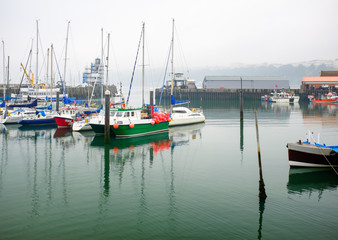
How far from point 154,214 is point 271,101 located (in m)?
87.5

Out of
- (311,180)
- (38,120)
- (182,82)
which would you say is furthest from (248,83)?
(311,180)

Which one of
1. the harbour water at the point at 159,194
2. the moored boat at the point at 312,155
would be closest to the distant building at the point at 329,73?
the harbour water at the point at 159,194

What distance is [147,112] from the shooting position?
34.8 metres

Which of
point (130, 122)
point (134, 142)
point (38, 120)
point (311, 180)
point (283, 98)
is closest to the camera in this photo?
point (311, 180)

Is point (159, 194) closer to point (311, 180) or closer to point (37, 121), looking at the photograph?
point (311, 180)

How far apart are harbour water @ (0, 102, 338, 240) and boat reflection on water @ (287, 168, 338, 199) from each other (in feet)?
0.17

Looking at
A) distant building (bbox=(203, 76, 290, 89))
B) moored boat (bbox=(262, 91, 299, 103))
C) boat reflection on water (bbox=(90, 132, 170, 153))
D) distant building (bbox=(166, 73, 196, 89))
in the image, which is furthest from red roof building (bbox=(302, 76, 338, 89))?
boat reflection on water (bbox=(90, 132, 170, 153))

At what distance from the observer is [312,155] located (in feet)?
60.6

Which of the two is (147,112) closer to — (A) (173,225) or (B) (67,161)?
(B) (67,161)

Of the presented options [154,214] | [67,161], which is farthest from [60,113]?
[154,214]

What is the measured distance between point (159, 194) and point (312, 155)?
31.2 feet

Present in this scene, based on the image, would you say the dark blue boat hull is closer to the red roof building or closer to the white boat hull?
the white boat hull

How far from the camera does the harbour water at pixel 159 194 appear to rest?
A: 11.7 meters

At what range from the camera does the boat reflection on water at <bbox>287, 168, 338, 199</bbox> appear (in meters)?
16.1
